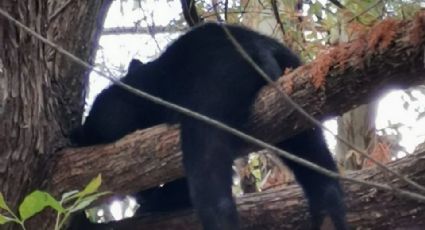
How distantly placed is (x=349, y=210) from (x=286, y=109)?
1.68 feet

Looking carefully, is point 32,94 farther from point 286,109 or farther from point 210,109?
point 286,109

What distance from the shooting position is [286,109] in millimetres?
2432

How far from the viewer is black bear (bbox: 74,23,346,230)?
2.60m

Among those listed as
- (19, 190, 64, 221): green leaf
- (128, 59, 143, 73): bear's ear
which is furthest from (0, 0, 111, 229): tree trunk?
(19, 190, 64, 221): green leaf

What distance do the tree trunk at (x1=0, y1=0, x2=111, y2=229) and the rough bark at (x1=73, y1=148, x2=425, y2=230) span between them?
0.43 metres

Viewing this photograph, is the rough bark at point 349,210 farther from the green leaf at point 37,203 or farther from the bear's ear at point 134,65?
the green leaf at point 37,203

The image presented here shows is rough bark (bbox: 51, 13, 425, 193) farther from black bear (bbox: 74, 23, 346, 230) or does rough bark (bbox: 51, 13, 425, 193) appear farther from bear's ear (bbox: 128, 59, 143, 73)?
bear's ear (bbox: 128, 59, 143, 73)

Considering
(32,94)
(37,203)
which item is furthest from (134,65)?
(37,203)

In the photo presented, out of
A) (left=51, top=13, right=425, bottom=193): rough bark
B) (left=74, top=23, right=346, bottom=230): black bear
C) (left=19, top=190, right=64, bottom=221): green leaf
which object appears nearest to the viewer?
(left=19, top=190, right=64, bottom=221): green leaf

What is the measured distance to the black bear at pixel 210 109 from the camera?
2598 mm

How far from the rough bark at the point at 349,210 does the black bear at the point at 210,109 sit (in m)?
0.06

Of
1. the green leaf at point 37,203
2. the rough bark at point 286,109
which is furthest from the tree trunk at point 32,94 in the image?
the green leaf at point 37,203

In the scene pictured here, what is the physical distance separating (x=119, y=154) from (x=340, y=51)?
839 millimetres

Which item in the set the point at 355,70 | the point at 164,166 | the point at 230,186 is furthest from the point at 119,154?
the point at 355,70
